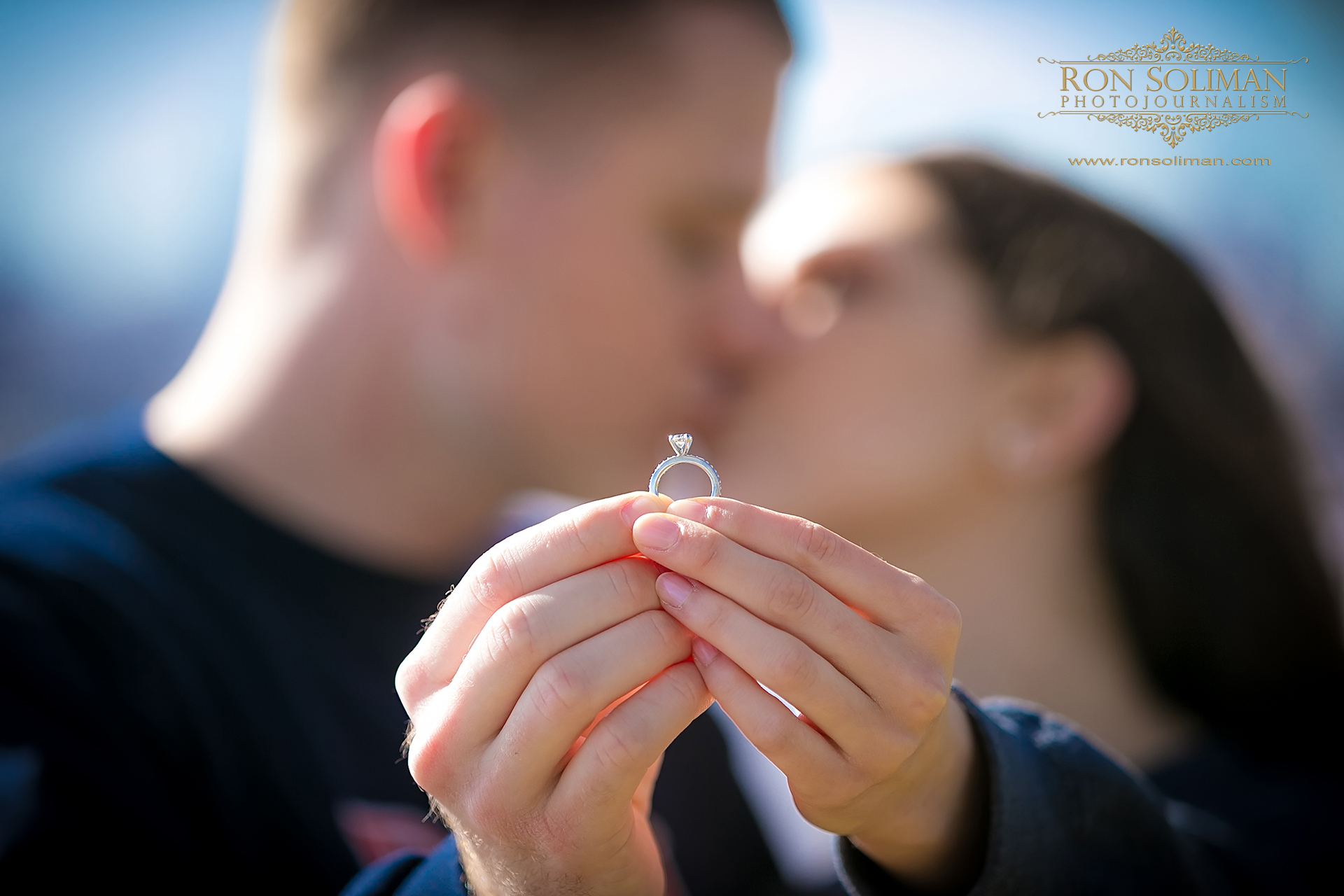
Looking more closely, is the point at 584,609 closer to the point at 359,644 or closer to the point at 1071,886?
the point at 1071,886

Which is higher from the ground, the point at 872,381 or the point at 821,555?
the point at 872,381

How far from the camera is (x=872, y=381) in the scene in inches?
148

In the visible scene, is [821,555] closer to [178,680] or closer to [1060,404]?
[178,680]

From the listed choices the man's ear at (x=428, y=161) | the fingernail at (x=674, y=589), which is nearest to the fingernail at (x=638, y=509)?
the fingernail at (x=674, y=589)

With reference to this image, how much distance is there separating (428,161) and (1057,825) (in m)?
3.27

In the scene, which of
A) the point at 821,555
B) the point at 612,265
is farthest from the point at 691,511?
the point at 612,265

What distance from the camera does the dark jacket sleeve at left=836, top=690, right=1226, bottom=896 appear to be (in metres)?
1.92

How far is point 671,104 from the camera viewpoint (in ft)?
12.3

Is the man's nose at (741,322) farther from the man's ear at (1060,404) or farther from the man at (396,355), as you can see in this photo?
the man's ear at (1060,404)

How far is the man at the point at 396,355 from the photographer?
2896 mm

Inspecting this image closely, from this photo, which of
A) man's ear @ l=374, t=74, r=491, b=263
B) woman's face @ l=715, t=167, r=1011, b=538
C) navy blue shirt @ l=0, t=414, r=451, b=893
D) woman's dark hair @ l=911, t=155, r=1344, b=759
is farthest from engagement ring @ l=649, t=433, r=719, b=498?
woman's dark hair @ l=911, t=155, r=1344, b=759

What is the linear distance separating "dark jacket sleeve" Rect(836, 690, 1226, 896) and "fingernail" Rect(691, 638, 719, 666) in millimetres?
693

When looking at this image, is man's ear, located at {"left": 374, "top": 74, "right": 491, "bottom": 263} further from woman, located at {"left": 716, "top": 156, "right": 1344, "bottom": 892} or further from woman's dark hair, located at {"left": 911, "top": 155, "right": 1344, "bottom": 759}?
woman's dark hair, located at {"left": 911, "top": 155, "right": 1344, "bottom": 759}

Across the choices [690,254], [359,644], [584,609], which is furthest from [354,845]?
[690,254]
